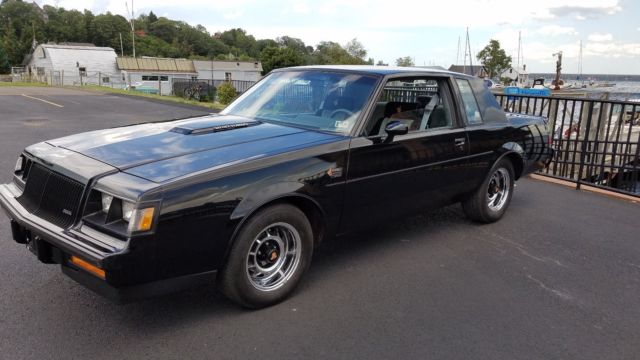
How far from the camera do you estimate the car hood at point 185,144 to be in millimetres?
3118

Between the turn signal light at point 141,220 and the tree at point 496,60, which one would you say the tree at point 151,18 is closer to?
the tree at point 496,60

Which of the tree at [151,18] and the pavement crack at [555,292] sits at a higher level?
the tree at [151,18]

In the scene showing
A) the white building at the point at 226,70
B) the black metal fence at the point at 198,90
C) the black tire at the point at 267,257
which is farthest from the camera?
the white building at the point at 226,70

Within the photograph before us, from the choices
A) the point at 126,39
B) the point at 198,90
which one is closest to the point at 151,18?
the point at 126,39

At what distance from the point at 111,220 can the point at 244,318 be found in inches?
43.1

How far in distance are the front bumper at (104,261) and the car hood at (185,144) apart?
0.46m

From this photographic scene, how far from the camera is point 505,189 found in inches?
229

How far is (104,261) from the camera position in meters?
2.66

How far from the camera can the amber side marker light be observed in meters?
2.74

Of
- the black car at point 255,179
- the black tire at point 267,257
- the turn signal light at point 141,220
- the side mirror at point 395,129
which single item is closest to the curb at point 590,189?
the black car at point 255,179

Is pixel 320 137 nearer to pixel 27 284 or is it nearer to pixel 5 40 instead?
pixel 27 284

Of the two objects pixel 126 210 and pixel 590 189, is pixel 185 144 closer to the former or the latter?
pixel 126 210

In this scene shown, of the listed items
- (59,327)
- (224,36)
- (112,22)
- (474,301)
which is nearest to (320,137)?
(474,301)

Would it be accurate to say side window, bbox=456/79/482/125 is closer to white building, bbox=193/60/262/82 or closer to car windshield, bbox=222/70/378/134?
car windshield, bbox=222/70/378/134
